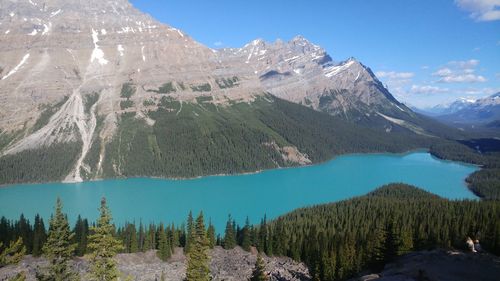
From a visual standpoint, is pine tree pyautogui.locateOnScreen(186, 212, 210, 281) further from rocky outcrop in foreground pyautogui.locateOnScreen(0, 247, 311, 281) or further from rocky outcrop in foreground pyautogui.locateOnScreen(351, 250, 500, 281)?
rocky outcrop in foreground pyautogui.locateOnScreen(0, 247, 311, 281)

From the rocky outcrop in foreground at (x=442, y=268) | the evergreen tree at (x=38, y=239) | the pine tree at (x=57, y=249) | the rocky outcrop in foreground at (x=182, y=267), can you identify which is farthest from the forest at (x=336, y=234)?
the pine tree at (x=57, y=249)

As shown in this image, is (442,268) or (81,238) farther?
(81,238)

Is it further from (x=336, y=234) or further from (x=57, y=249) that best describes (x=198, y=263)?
(x=336, y=234)

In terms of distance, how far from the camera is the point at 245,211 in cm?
14488

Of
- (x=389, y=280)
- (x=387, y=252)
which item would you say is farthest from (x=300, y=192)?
(x=389, y=280)

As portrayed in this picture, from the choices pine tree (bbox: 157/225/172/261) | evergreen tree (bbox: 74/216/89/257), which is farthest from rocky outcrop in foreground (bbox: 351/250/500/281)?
evergreen tree (bbox: 74/216/89/257)

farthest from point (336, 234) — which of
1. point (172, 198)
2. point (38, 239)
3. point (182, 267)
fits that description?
point (172, 198)

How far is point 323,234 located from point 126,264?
129 ft

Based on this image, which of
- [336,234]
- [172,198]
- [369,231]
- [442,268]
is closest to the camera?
[442,268]

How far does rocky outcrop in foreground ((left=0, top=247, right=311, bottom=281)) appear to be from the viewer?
68.1 meters

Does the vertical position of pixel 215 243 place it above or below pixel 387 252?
below

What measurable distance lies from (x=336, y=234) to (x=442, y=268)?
5081 centimetres

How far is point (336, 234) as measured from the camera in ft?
297

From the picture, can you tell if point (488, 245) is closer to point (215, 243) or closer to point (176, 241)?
point (215, 243)
